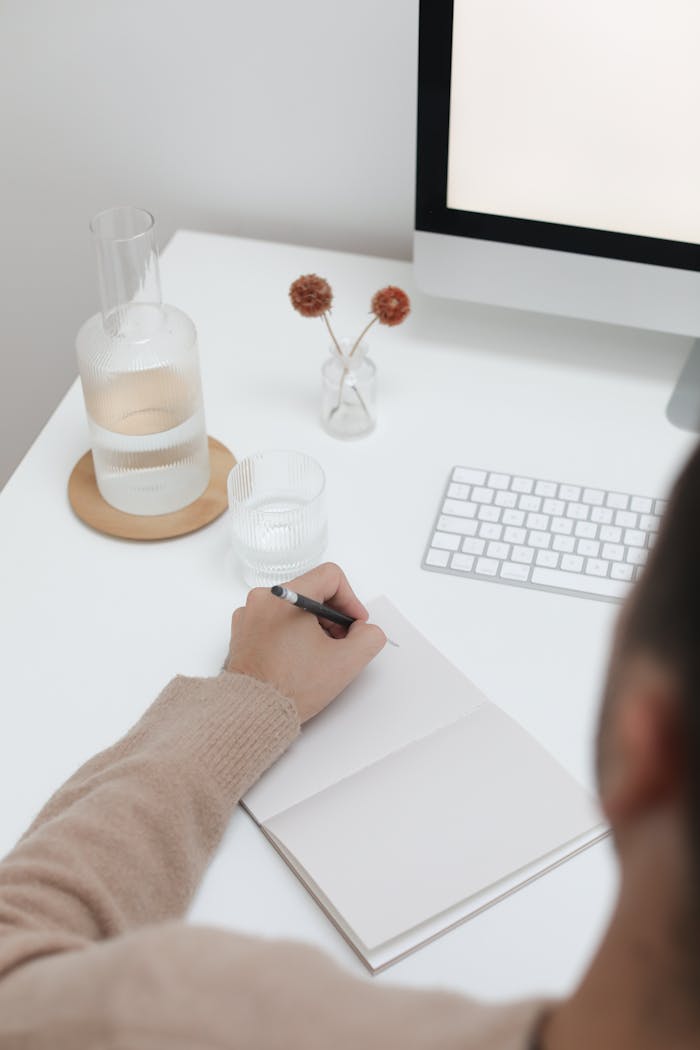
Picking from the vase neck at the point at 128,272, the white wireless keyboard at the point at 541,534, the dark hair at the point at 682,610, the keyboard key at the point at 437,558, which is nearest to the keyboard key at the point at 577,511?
the white wireless keyboard at the point at 541,534

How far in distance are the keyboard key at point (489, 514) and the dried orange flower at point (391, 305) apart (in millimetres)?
200

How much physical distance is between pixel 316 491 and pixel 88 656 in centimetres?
23

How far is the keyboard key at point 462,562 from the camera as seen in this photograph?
92 centimetres

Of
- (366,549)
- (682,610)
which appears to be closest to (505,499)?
(366,549)

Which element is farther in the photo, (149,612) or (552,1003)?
(149,612)

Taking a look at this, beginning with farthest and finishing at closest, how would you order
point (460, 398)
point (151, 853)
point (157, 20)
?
point (157, 20) → point (460, 398) → point (151, 853)

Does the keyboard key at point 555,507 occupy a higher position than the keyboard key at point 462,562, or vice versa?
the keyboard key at point 555,507

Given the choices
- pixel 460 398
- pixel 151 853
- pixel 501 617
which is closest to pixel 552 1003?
pixel 151 853

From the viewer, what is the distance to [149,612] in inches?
35.0

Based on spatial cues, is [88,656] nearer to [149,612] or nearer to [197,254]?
[149,612]

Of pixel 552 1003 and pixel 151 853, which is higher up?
pixel 552 1003

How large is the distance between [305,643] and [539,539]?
0.75 ft

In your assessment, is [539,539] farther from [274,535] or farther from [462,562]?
[274,535]

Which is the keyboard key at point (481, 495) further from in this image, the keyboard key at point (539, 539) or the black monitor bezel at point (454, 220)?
the black monitor bezel at point (454, 220)
